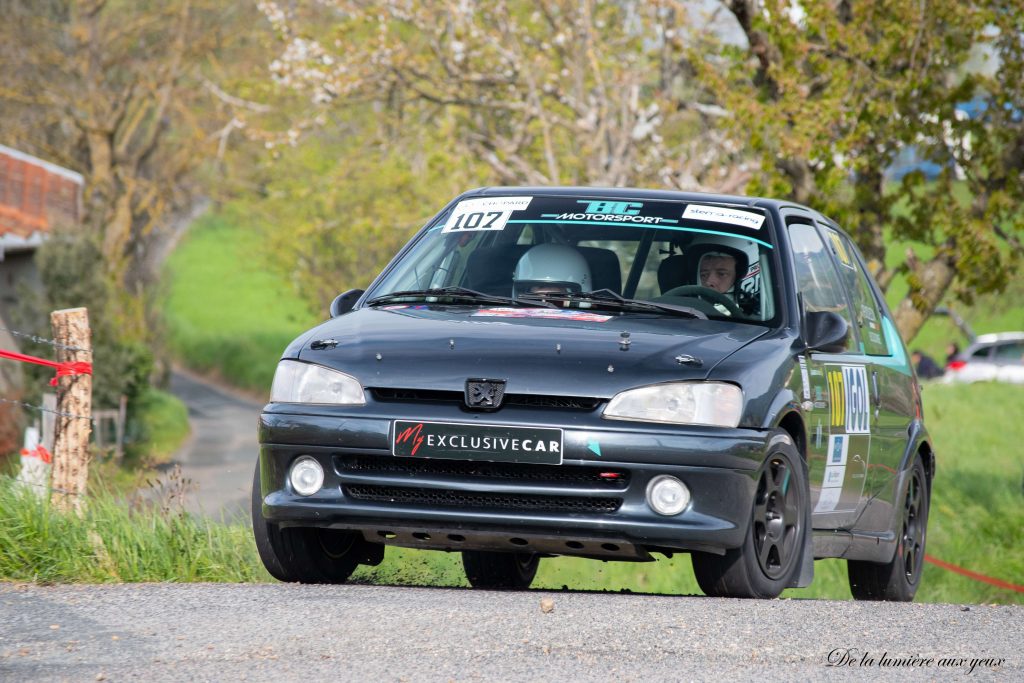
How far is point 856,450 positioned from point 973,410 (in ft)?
84.3

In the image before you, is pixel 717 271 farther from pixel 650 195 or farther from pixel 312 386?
pixel 312 386

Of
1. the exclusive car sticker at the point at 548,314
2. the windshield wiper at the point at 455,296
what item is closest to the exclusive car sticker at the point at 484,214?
the windshield wiper at the point at 455,296

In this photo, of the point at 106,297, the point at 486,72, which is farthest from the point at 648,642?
the point at 106,297

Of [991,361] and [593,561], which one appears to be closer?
[593,561]

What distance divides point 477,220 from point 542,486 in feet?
5.98

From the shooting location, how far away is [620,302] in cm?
683

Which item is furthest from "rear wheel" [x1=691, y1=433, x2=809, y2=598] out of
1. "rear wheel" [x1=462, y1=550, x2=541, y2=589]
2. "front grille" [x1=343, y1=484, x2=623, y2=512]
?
"rear wheel" [x1=462, y1=550, x2=541, y2=589]

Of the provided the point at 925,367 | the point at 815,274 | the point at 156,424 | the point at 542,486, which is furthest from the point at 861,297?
the point at 156,424

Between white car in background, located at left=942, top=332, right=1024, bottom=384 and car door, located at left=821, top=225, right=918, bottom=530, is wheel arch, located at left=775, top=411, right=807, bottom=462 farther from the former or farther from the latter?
white car in background, located at left=942, top=332, right=1024, bottom=384

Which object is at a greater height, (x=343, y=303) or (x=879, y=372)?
(x=343, y=303)

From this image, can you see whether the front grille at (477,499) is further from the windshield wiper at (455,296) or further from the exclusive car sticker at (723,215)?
the exclusive car sticker at (723,215)

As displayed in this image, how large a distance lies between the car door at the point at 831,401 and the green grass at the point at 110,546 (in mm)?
2525

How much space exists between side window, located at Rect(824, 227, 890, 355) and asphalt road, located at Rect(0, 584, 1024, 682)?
6.57ft

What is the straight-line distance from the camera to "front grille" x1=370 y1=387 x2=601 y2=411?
239 inches
